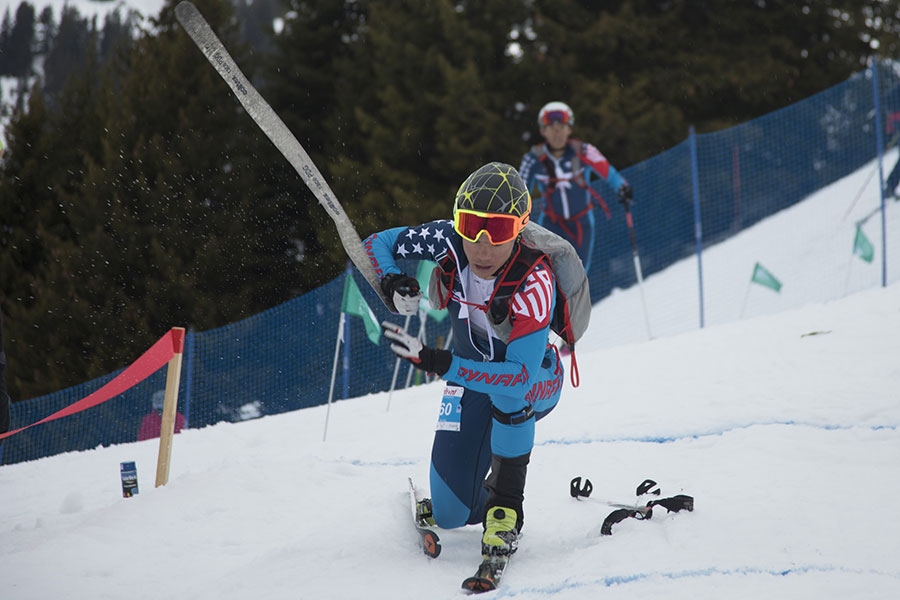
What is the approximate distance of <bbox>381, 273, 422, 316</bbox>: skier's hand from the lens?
3.53 meters

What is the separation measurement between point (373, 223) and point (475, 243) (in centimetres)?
1189

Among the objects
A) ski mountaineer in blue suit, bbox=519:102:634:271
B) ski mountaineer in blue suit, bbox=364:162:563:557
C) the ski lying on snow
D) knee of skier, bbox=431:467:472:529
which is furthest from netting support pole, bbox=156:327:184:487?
ski mountaineer in blue suit, bbox=519:102:634:271

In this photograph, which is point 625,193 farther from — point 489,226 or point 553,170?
point 489,226

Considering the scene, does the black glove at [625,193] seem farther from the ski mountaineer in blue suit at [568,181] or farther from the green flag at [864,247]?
the green flag at [864,247]

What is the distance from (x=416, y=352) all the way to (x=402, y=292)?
1.28ft

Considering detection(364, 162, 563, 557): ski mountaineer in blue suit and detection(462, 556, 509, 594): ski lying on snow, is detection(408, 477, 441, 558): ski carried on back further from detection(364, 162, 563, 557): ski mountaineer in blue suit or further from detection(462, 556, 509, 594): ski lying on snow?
detection(462, 556, 509, 594): ski lying on snow

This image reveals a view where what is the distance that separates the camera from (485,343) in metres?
3.80

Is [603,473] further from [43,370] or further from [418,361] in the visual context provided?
[43,370]

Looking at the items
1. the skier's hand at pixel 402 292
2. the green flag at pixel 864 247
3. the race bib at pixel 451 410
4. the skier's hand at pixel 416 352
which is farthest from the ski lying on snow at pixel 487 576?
the green flag at pixel 864 247

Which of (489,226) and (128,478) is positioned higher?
(489,226)

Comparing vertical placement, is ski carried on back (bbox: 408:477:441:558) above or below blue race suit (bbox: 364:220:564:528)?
below

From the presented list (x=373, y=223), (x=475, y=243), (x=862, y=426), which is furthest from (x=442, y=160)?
(x=475, y=243)

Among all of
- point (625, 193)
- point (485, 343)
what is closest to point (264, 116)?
point (485, 343)

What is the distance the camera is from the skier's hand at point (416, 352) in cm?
321
